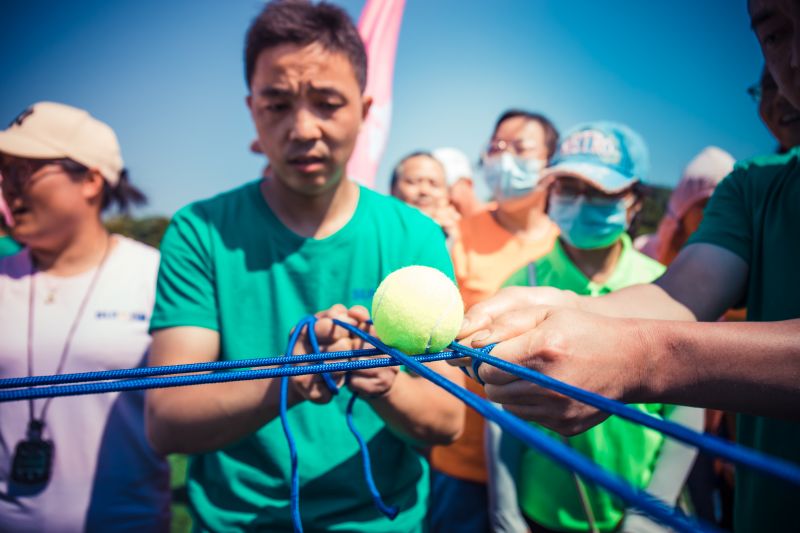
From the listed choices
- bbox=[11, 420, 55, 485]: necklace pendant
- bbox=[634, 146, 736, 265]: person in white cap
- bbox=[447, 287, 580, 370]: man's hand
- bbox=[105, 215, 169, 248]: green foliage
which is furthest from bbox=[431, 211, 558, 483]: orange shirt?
bbox=[105, 215, 169, 248]: green foliage

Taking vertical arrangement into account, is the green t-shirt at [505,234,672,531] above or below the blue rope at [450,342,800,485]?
below

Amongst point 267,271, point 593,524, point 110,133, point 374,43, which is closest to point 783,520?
point 593,524

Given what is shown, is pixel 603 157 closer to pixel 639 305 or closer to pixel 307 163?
pixel 639 305

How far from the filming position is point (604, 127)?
2.57m

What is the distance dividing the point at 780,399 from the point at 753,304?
625 millimetres

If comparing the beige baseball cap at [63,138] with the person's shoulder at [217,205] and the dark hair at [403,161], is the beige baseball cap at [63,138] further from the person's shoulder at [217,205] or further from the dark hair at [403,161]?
the dark hair at [403,161]

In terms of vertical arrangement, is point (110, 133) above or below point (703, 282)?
above

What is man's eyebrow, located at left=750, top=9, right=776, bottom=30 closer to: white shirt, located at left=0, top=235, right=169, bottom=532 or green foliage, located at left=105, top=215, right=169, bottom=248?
white shirt, located at left=0, top=235, right=169, bottom=532

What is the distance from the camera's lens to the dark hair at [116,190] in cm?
224

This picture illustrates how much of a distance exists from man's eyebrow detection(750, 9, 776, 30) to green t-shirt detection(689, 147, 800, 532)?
44 cm

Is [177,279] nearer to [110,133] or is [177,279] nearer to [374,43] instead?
[110,133]

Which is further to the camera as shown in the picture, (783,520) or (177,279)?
(177,279)

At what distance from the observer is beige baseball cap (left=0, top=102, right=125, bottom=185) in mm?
2113

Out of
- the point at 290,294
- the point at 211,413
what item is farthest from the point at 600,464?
the point at 211,413
